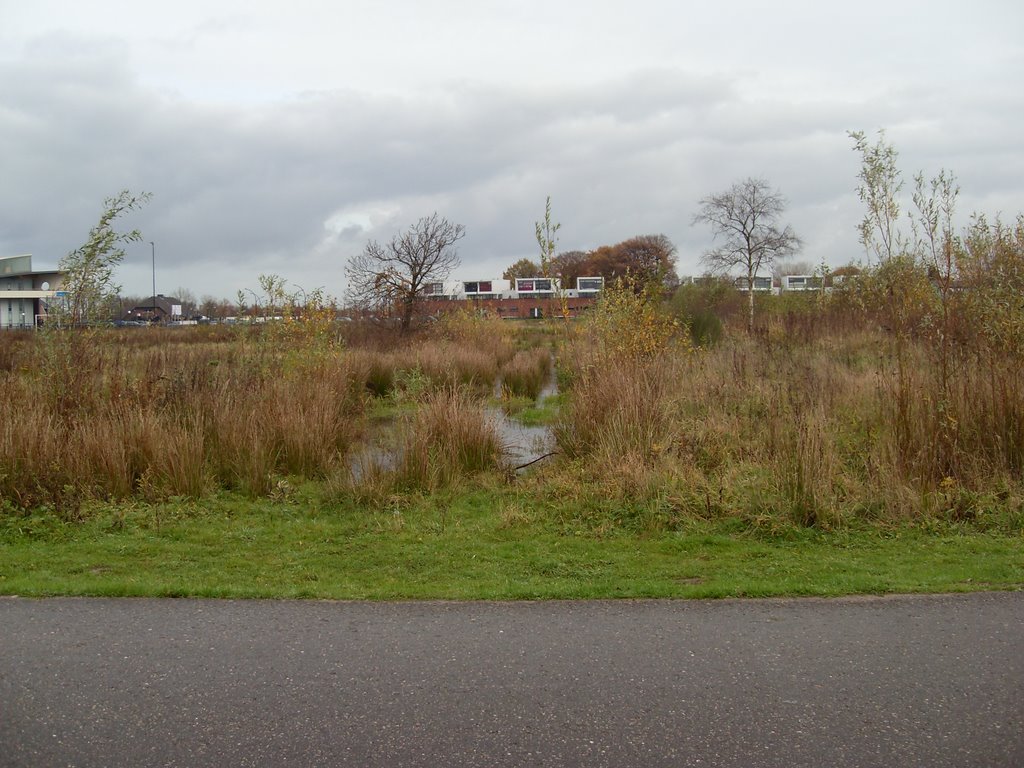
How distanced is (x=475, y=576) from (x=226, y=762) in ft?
9.55

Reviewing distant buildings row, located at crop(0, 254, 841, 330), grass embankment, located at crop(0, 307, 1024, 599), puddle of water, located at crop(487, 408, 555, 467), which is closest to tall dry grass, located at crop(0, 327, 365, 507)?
grass embankment, located at crop(0, 307, 1024, 599)

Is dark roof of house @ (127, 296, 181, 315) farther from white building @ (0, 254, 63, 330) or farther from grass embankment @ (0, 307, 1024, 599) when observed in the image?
grass embankment @ (0, 307, 1024, 599)

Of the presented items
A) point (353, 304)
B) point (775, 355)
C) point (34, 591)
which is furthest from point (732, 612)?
point (353, 304)

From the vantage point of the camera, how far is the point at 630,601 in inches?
214

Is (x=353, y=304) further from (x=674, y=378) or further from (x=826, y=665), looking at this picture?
(x=826, y=665)

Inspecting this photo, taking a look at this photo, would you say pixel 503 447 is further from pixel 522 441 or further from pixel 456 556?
pixel 456 556

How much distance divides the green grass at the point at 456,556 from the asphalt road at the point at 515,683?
33 centimetres

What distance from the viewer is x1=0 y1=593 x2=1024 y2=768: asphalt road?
350 centimetres

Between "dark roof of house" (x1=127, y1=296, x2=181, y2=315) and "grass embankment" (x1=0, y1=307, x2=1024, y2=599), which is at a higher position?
"dark roof of house" (x1=127, y1=296, x2=181, y2=315)

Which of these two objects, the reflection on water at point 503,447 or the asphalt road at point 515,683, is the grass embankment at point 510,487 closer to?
the reflection on water at point 503,447

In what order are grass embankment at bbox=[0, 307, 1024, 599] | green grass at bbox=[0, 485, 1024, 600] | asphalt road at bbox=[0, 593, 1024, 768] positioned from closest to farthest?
asphalt road at bbox=[0, 593, 1024, 768] < green grass at bbox=[0, 485, 1024, 600] < grass embankment at bbox=[0, 307, 1024, 599]

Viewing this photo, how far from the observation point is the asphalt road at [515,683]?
11.5ft

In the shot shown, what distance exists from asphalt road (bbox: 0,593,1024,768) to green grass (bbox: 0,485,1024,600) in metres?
0.33

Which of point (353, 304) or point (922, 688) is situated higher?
point (353, 304)
